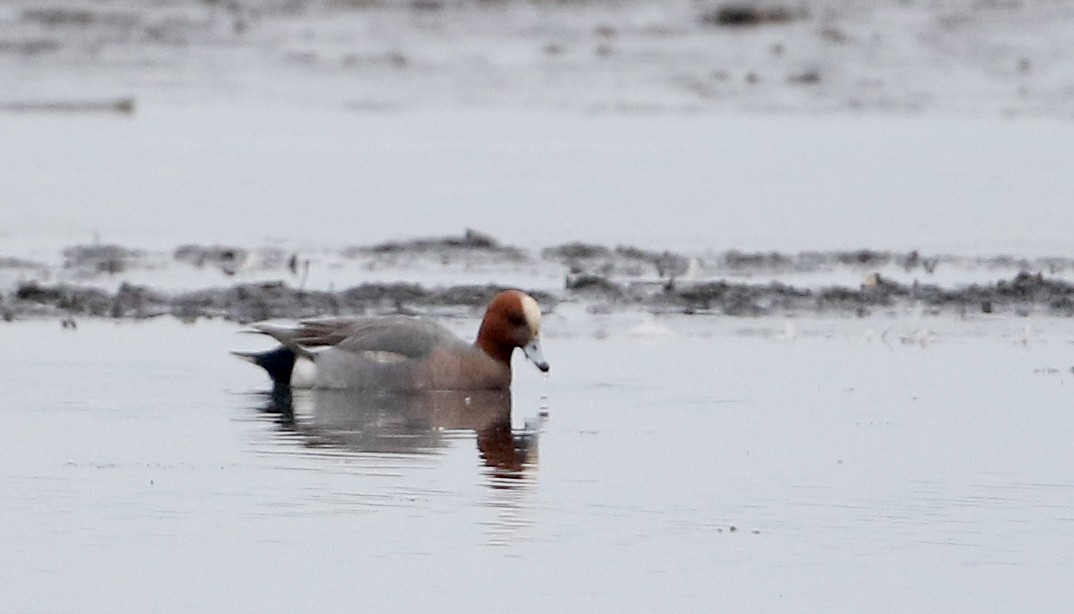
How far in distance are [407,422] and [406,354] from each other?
1.10 m

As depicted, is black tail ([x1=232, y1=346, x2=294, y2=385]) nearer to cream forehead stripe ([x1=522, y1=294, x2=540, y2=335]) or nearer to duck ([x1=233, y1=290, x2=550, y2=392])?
duck ([x1=233, y1=290, x2=550, y2=392])

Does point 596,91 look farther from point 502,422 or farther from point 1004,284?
point 502,422

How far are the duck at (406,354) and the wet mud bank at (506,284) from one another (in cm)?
155

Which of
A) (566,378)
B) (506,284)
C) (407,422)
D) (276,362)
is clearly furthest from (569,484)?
(506,284)

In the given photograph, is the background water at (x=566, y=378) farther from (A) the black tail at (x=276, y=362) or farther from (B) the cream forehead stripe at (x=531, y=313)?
(B) the cream forehead stripe at (x=531, y=313)

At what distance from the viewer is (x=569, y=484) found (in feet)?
30.2

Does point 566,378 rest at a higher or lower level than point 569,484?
higher

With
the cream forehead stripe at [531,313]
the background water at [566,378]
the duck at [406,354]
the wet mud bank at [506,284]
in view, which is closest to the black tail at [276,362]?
the duck at [406,354]

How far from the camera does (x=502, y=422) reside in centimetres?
1098

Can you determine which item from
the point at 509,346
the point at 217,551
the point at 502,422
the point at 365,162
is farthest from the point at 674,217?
the point at 217,551

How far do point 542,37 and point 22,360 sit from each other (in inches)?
931

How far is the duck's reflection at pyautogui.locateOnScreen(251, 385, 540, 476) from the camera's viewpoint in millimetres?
10016

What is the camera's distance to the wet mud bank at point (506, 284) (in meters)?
14.0

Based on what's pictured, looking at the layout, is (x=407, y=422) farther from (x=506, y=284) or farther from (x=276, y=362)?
(x=506, y=284)
